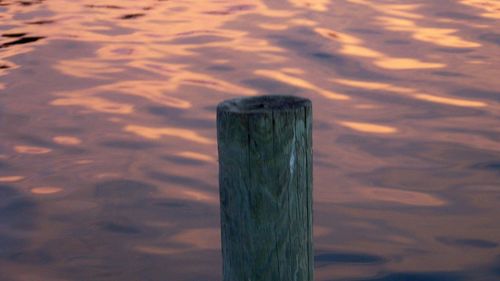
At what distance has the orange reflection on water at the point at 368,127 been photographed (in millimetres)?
8219

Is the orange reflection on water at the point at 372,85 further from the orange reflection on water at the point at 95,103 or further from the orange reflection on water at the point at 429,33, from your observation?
the orange reflection on water at the point at 95,103

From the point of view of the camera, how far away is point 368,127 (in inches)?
328

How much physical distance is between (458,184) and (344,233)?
1284mm

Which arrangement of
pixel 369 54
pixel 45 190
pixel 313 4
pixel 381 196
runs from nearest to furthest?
1. pixel 381 196
2. pixel 45 190
3. pixel 369 54
4. pixel 313 4

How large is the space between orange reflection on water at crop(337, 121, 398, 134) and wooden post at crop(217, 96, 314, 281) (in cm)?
492

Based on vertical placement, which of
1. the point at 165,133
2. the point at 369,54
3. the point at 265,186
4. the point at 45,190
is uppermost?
the point at 265,186

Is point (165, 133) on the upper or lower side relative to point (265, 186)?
lower

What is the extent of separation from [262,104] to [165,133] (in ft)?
16.8

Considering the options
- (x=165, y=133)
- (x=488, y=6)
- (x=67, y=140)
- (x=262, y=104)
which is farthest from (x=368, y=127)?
(x=488, y=6)

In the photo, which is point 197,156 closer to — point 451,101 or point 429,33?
point 451,101

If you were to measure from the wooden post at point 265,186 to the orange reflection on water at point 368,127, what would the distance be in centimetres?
492

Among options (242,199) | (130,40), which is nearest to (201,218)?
(242,199)

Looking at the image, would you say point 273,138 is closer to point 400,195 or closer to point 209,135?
point 400,195

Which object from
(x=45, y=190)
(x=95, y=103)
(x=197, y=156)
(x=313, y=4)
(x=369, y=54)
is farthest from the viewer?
(x=313, y=4)
